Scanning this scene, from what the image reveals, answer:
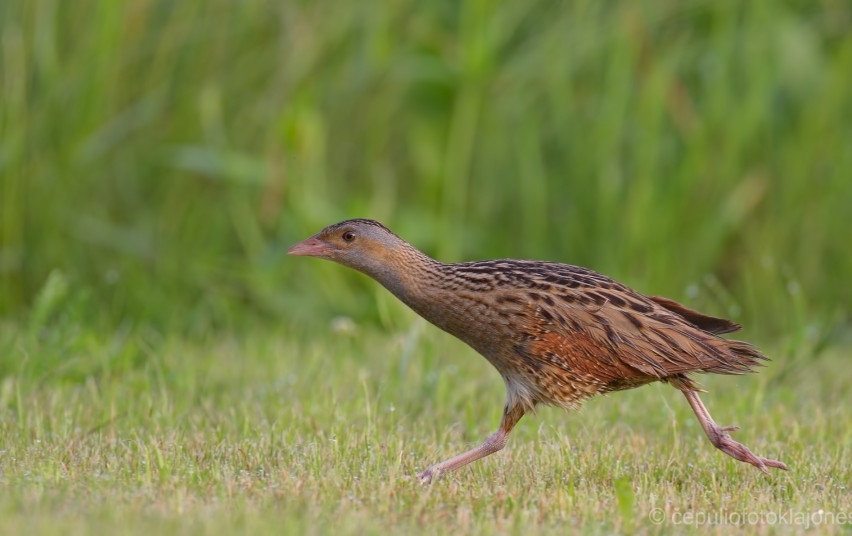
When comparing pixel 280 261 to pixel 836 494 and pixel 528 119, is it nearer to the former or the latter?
pixel 528 119

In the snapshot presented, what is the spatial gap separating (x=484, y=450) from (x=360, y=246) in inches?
44.1

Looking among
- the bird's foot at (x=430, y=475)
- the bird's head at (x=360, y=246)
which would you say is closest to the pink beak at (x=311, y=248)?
the bird's head at (x=360, y=246)

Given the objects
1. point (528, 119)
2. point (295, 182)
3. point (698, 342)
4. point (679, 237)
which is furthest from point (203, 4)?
point (698, 342)

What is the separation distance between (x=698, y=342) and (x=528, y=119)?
440 centimetres

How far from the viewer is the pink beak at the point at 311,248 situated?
20.3 feet

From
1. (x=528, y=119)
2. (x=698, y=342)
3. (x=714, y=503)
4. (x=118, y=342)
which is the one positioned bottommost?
(x=118, y=342)

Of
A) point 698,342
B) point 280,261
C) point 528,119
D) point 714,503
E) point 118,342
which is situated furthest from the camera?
point 528,119

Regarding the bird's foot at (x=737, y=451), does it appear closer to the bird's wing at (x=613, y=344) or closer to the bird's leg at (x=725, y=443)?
the bird's leg at (x=725, y=443)

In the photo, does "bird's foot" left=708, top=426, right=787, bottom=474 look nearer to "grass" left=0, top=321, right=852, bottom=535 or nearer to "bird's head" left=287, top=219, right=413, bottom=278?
"grass" left=0, top=321, right=852, bottom=535

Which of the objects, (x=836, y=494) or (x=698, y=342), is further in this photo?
(x=698, y=342)

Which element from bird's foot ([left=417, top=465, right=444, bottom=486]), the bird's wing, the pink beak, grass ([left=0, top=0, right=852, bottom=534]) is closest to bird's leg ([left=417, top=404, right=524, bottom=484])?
bird's foot ([left=417, top=465, right=444, bottom=486])

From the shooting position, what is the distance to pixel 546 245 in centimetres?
980

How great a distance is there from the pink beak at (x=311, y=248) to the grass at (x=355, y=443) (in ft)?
2.10

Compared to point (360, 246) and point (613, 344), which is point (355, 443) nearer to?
point (360, 246)
